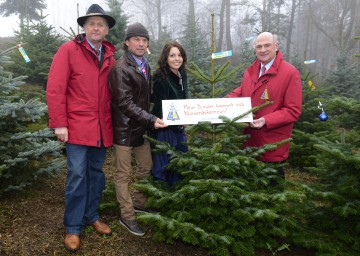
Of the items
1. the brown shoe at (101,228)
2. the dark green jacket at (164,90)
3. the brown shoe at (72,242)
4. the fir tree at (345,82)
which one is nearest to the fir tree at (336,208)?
the dark green jacket at (164,90)

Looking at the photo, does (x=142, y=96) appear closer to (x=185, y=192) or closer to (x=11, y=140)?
(x=185, y=192)

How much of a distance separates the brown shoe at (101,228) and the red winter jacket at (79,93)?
106 centimetres

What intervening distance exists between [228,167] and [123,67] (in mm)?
1558

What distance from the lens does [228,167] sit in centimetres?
306

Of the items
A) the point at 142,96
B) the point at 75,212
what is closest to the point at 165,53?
the point at 142,96

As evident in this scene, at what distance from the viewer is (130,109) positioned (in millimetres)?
3305

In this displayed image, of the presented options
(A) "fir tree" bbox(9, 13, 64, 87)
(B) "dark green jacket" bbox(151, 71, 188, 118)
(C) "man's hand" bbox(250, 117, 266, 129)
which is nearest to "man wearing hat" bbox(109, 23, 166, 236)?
(B) "dark green jacket" bbox(151, 71, 188, 118)

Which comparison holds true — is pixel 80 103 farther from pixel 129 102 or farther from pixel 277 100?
pixel 277 100

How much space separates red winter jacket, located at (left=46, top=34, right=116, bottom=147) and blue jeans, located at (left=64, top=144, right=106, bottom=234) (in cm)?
20

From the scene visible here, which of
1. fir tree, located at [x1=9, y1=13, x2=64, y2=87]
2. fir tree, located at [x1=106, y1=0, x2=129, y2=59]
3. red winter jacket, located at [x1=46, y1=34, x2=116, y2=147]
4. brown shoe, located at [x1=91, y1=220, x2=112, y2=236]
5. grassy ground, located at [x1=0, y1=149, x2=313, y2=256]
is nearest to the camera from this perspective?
red winter jacket, located at [x1=46, y1=34, x2=116, y2=147]

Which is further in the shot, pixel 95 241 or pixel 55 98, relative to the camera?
pixel 95 241

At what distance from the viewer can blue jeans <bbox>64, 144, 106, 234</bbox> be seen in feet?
10.9

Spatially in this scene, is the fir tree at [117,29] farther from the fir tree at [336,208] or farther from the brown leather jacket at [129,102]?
the fir tree at [336,208]

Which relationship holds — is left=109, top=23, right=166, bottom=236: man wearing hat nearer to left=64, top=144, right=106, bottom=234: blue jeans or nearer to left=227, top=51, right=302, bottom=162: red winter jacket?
left=64, top=144, right=106, bottom=234: blue jeans
